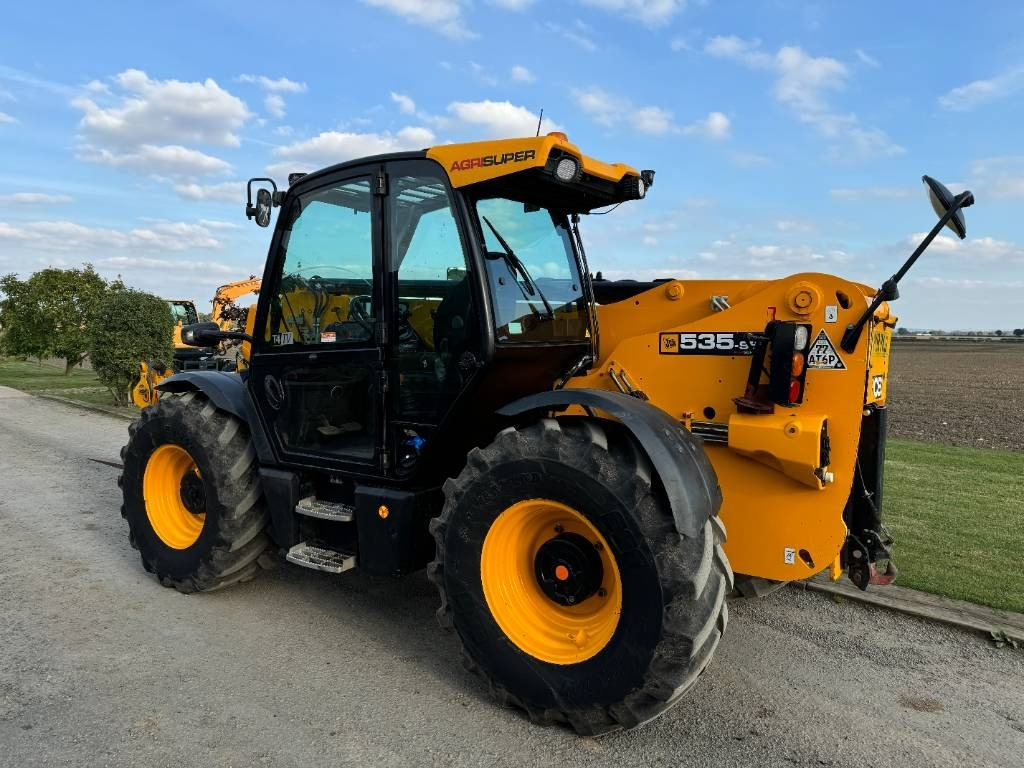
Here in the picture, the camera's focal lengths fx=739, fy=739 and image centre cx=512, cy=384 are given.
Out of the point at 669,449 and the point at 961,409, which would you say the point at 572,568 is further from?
the point at 961,409

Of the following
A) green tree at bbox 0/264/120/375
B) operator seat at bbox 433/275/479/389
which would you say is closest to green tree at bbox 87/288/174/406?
green tree at bbox 0/264/120/375

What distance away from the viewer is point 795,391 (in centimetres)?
339

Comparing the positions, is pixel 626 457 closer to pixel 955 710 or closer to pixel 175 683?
pixel 955 710

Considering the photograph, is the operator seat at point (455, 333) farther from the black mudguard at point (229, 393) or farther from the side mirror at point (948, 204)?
the side mirror at point (948, 204)

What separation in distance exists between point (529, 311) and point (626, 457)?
42.1 inches

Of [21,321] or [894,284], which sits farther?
[21,321]

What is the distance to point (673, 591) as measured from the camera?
2.85 m

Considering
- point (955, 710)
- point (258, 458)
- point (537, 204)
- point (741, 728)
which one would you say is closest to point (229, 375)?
point (258, 458)

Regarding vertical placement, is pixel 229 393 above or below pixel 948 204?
below

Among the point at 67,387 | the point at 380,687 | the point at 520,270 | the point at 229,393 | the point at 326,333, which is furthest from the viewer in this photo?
the point at 67,387

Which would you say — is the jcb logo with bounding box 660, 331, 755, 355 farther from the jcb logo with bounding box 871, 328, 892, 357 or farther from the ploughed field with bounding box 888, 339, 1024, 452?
the ploughed field with bounding box 888, 339, 1024, 452

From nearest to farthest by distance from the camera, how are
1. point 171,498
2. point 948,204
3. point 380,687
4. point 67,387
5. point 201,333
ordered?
point 948,204
point 380,687
point 201,333
point 171,498
point 67,387

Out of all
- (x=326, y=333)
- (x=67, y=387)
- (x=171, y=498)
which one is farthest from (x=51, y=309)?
(x=326, y=333)

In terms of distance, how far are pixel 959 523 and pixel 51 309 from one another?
87.5 feet
